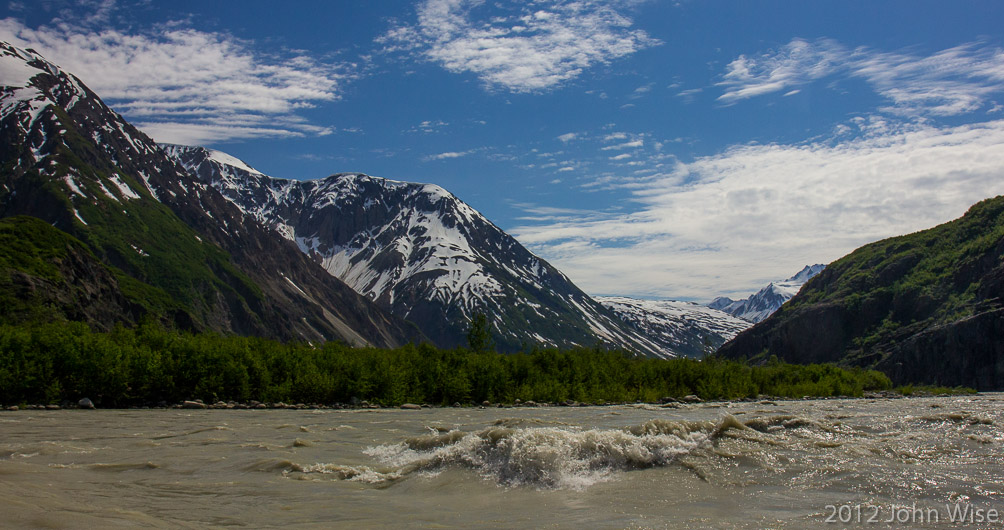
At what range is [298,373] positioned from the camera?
58.4m

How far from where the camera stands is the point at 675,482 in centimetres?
1602

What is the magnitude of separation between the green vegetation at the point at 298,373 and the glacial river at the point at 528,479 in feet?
88.3

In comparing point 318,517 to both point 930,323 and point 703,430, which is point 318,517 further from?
point 930,323

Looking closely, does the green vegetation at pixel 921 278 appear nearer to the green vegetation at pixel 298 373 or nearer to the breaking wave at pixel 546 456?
the green vegetation at pixel 298 373

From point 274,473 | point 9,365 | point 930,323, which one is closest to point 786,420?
point 274,473

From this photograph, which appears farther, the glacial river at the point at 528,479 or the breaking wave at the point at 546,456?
the breaking wave at the point at 546,456

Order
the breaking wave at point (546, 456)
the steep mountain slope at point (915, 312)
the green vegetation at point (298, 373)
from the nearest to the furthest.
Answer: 1. the breaking wave at point (546, 456)
2. the green vegetation at point (298, 373)
3. the steep mountain slope at point (915, 312)

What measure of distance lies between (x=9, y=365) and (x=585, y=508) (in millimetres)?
51736

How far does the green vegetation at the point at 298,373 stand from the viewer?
163 feet

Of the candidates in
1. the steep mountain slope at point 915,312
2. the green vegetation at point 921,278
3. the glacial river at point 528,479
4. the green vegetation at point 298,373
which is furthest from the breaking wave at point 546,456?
the green vegetation at point 921,278

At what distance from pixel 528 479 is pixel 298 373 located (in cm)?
4643

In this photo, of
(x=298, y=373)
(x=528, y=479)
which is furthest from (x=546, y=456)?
(x=298, y=373)

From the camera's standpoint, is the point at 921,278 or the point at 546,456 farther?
the point at 921,278

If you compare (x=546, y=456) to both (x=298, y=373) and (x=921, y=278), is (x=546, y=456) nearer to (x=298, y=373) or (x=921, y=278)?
(x=298, y=373)
